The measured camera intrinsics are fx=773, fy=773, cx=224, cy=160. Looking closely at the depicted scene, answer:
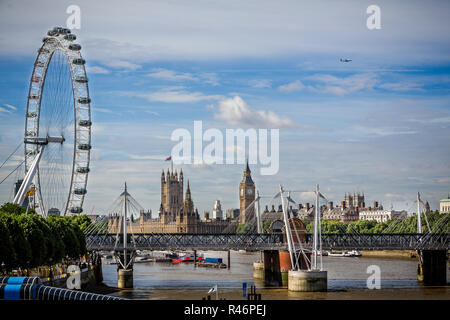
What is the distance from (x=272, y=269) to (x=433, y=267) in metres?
15.0

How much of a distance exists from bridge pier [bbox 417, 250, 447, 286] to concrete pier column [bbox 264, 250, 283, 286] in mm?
13308

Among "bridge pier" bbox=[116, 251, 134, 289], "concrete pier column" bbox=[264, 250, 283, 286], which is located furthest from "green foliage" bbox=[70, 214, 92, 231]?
"concrete pier column" bbox=[264, 250, 283, 286]

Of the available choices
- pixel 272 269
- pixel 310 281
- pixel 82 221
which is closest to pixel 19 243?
pixel 310 281

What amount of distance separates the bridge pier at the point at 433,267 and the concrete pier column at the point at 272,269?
43.7 feet

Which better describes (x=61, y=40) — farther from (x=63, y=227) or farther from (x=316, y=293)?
(x=316, y=293)

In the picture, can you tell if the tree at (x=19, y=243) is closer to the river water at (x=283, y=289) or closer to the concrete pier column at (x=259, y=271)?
the river water at (x=283, y=289)

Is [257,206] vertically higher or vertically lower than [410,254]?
higher

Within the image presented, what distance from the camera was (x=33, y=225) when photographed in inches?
2219

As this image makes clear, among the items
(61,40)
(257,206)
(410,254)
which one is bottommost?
(410,254)

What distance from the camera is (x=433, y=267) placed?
7225 cm

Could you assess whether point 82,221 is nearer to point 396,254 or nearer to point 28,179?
point 28,179

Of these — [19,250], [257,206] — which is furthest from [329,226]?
[19,250]

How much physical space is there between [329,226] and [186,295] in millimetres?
112943

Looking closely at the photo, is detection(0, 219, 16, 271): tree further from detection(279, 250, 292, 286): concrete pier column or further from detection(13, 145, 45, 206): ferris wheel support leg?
detection(279, 250, 292, 286): concrete pier column
